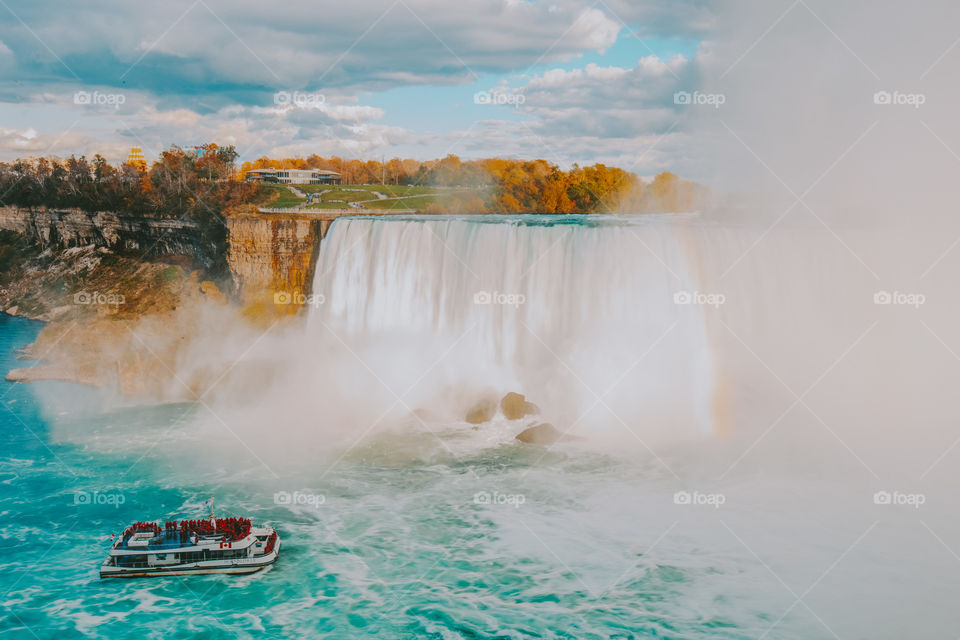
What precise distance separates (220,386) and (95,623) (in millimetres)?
16675

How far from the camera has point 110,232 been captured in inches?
2082

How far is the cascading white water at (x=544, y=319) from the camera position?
88.0 ft

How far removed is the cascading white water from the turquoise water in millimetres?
4126

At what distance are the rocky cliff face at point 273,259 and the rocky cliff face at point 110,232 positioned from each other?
8480mm

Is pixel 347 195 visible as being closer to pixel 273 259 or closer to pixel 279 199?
pixel 279 199

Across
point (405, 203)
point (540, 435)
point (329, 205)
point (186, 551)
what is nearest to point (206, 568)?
point (186, 551)

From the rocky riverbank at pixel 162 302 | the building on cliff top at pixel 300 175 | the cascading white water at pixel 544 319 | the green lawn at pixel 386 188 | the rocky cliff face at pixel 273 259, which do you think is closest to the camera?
the cascading white water at pixel 544 319

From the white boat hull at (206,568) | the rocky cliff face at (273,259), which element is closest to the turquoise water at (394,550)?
the white boat hull at (206,568)

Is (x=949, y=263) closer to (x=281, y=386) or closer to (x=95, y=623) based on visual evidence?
(x=281, y=386)

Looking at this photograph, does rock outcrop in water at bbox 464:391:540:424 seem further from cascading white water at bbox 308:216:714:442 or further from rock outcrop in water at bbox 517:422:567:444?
rock outcrop in water at bbox 517:422:567:444

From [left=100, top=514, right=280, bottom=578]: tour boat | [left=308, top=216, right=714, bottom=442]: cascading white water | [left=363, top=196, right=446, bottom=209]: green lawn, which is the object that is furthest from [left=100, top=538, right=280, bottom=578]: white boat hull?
[left=363, top=196, right=446, bottom=209]: green lawn

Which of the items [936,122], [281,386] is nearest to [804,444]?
[936,122]

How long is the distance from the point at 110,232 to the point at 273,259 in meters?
24.5

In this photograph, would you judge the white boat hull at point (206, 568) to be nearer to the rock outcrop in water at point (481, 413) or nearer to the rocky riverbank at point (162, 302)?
the rock outcrop in water at point (481, 413)
